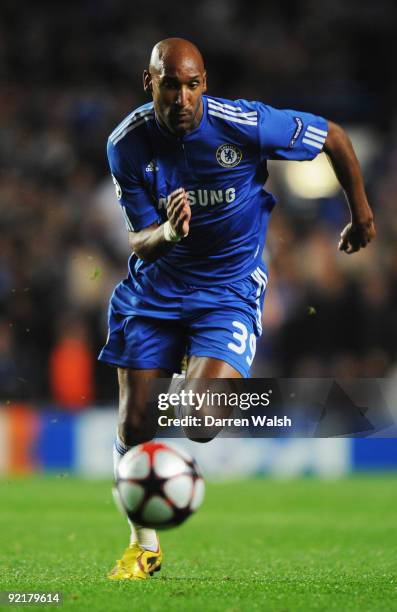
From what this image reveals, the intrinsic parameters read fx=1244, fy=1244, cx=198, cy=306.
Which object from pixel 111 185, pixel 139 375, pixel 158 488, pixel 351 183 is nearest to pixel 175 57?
pixel 351 183

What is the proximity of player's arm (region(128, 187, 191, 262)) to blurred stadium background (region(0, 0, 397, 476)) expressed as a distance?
10.5 ft

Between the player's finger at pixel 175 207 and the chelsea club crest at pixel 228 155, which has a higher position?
the chelsea club crest at pixel 228 155

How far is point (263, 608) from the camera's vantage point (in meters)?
4.72

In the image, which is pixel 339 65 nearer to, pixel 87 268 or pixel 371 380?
pixel 87 268

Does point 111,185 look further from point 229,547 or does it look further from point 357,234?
point 357,234

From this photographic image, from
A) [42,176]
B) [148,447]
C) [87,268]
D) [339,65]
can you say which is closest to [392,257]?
[87,268]

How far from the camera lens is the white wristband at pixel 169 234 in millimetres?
5375

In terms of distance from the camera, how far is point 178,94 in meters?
5.48

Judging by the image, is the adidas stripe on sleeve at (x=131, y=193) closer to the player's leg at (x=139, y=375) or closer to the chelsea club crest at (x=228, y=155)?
the chelsea club crest at (x=228, y=155)

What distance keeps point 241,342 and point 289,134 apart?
101cm

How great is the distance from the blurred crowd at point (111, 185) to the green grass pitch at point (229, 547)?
1.33 meters

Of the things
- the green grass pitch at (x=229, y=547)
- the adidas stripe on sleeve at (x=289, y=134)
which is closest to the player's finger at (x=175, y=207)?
the adidas stripe on sleeve at (x=289, y=134)

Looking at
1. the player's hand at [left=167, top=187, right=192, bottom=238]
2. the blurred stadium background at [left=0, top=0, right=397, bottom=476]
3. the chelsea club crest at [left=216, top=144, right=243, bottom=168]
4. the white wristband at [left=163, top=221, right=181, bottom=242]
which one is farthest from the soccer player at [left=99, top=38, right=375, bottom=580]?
the blurred stadium background at [left=0, top=0, right=397, bottom=476]

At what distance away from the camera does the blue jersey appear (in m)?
5.81
